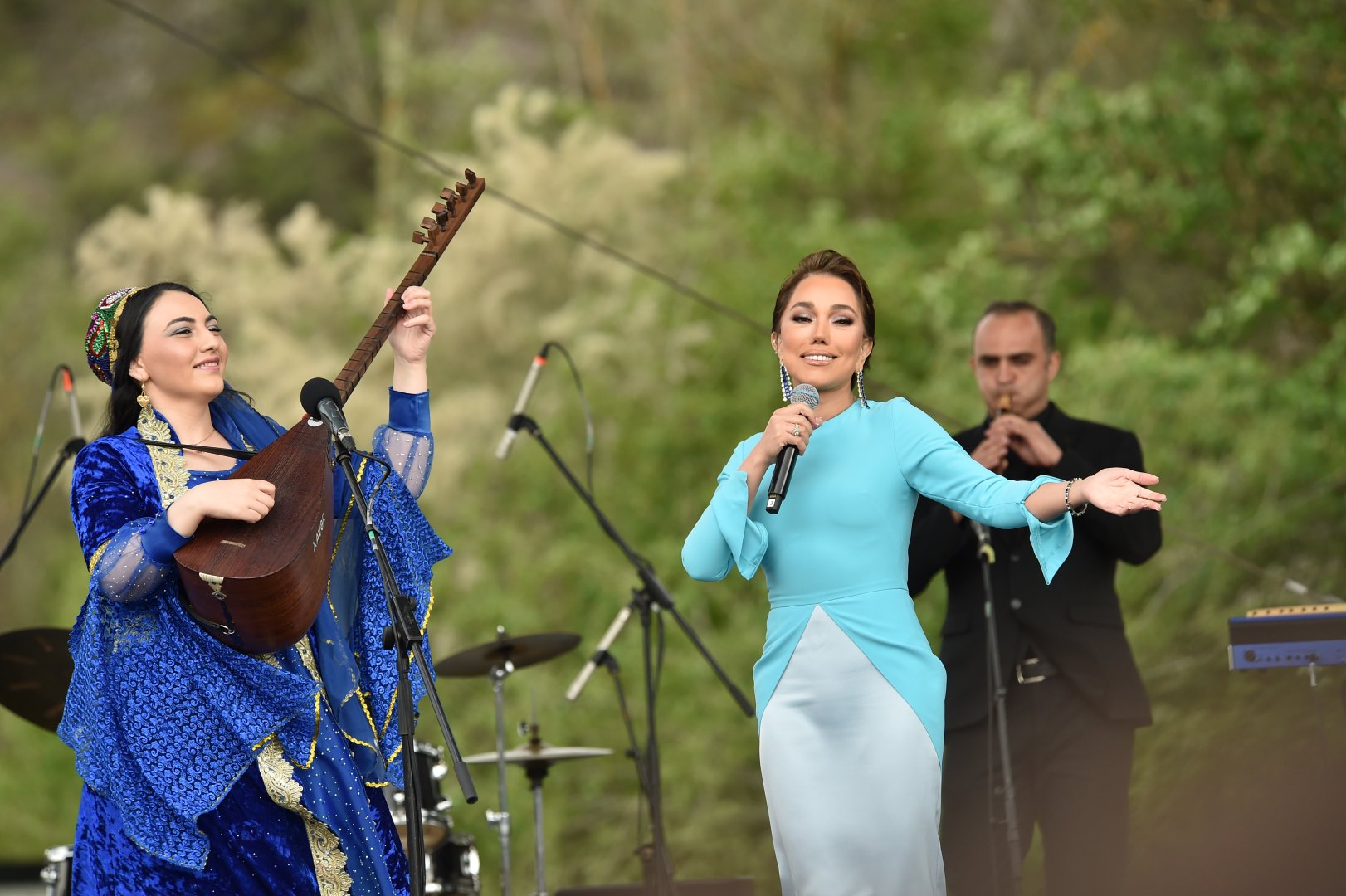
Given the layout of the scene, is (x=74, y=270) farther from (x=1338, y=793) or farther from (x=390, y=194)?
(x=1338, y=793)

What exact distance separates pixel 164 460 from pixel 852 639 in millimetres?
1331

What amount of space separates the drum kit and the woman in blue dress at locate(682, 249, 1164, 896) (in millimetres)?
2228

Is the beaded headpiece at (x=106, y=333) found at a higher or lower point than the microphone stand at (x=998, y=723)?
higher

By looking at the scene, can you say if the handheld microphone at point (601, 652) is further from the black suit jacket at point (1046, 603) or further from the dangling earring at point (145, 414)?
the dangling earring at point (145, 414)

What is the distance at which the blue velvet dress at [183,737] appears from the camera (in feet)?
9.02

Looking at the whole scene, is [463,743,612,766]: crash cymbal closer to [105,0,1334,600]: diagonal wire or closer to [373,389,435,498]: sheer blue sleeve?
[105,0,1334,600]: diagonal wire

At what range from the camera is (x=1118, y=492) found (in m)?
2.40

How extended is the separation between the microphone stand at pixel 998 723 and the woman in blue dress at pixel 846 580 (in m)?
1.09


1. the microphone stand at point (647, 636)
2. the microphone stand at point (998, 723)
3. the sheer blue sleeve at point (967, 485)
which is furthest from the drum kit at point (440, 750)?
the sheer blue sleeve at point (967, 485)

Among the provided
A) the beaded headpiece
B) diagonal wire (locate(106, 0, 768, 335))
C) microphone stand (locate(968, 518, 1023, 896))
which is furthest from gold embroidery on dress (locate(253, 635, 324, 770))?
microphone stand (locate(968, 518, 1023, 896))

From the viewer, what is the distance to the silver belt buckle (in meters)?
3.96

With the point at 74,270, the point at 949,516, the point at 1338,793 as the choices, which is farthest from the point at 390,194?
the point at 1338,793

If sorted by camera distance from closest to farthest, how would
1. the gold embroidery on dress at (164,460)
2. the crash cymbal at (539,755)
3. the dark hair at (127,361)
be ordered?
the gold embroidery on dress at (164,460) → the dark hair at (127,361) → the crash cymbal at (539,755)

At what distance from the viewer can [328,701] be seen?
2912 millimetres
